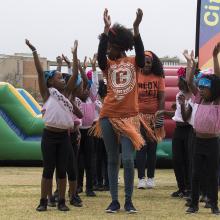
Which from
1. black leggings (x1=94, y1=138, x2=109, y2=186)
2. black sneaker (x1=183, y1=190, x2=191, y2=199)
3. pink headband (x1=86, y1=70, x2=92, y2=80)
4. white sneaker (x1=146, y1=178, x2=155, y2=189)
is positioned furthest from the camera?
black leggings (x1=94, y1=138, x2=109, y2=186)

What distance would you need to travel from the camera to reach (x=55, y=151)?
5.88 metres

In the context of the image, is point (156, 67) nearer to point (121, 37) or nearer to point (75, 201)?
point (121, 37)

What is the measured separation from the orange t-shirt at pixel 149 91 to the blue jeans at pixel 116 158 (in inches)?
71.6

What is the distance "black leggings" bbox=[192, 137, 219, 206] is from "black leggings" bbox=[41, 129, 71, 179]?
1.26 meters

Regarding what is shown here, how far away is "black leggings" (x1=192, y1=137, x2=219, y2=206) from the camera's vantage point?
18.6 ft

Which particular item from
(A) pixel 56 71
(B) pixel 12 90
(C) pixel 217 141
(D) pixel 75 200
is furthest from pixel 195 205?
(B) pixel 12 90

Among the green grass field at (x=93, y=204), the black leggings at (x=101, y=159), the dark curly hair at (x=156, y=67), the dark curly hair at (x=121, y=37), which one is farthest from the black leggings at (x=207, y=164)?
the black leggings at (x=101, y=159)

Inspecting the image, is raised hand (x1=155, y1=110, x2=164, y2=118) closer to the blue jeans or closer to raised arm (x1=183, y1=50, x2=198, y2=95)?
raised arm (x1=183, y1=50, x2=198, y2=95)

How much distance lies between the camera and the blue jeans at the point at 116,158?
5.69 meters

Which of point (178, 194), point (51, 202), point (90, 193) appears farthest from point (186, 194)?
point (51, 202)

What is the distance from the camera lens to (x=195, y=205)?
227 inches

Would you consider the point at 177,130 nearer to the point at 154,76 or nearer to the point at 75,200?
the point at 154,76

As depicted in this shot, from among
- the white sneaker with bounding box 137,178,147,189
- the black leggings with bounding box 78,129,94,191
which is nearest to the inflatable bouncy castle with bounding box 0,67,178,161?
the white sneaker with bounding box 137,178,147,189

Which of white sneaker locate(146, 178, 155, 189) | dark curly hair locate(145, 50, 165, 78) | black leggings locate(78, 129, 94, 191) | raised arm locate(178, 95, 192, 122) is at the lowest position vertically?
white sneaker locate(146, 178, 155, 189)
